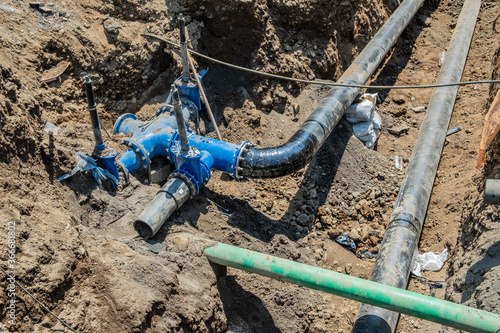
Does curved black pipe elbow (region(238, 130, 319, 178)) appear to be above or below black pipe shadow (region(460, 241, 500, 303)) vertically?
above

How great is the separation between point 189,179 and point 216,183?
888 mm

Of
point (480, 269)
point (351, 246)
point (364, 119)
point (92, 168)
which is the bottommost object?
point (92, 168)

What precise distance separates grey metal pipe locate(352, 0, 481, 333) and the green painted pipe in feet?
1.58

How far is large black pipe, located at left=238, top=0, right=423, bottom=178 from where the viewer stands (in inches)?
171

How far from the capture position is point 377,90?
22.8 ft

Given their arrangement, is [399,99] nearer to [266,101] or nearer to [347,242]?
[266,101]

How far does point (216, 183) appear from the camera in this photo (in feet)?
16.5

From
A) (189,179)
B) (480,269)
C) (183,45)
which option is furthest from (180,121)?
(480,269)

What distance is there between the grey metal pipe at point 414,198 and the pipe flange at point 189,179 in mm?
1851

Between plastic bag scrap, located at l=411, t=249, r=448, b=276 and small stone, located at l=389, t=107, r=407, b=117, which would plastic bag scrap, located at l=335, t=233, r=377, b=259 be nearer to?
plastic bag scrap, located at l=411, t=249, r=448, b=276

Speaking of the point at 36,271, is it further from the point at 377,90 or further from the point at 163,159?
the point at 377,90

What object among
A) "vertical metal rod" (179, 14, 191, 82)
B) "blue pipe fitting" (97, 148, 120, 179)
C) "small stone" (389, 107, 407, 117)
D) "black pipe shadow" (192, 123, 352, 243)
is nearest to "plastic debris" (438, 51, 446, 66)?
"small stone" (389, 107, 407, 117)

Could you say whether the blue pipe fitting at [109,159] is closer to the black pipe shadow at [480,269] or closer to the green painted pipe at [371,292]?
the green painted pipe at [371,292]

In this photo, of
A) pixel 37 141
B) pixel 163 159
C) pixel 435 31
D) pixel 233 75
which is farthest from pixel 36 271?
pixel 435 31
